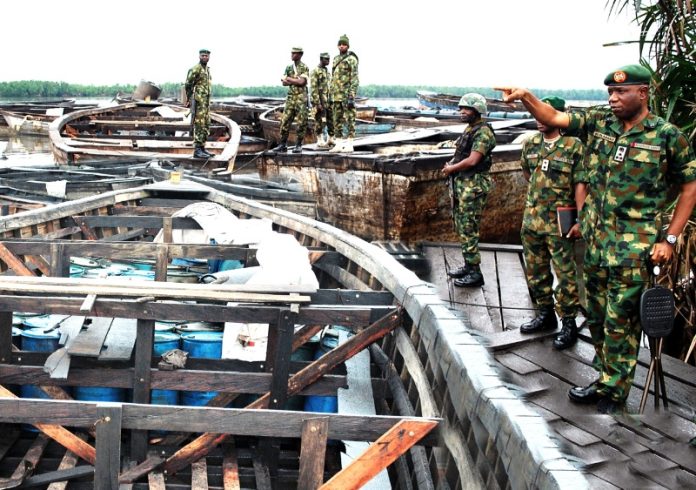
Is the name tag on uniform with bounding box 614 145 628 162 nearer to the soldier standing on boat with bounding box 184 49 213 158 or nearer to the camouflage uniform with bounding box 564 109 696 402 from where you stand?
the camouflage uniform with bounding box 564 109 696 402

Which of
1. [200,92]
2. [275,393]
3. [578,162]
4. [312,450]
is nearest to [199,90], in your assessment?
[200,92]

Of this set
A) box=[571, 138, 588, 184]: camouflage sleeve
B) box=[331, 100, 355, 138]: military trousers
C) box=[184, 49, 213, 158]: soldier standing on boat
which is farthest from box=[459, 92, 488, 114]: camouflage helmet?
box=[184, 49, 213, 158]: soldier standing on boat

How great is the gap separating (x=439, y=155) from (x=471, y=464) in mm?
4751

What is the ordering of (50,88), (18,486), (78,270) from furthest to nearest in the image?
1. (50,88)
2. (78,270)
3. (18,486)

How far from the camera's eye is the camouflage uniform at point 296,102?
1315cm

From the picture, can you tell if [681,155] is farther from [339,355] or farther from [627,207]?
[339,355]

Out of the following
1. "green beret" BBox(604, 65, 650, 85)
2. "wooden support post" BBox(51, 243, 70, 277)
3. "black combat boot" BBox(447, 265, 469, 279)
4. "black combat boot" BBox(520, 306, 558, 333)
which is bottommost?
"black combat boot" BBox(520, 306, 558, 333)

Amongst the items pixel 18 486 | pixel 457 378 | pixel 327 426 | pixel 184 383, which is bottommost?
pixel 18 486

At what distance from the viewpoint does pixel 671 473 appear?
3.36 metres

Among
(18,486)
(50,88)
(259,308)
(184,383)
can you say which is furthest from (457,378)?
(50,88)

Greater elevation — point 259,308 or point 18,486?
point 259,308

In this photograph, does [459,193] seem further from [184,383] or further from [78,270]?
[78,270]

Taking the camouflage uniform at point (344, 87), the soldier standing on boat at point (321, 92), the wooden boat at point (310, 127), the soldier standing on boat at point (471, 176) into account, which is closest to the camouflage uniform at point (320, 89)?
the soldier standing on boat at point (321, 92)

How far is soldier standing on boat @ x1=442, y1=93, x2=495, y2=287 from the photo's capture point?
19.0ft
